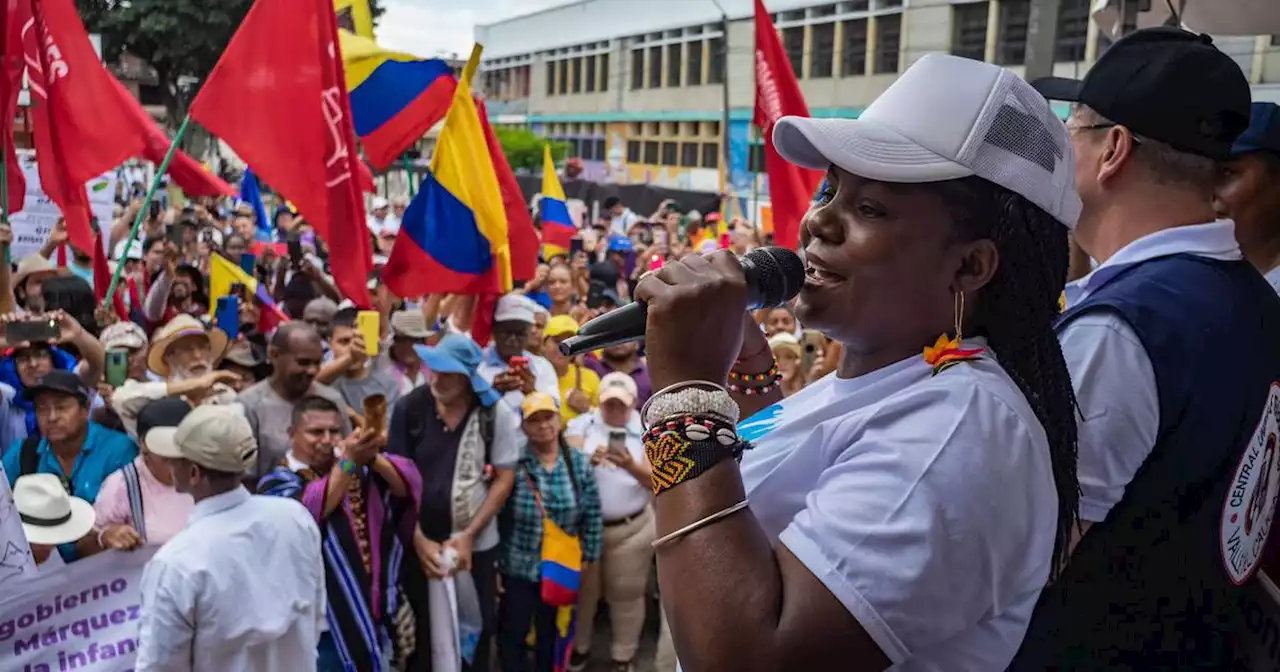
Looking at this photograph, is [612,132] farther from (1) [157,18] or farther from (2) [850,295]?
(2) [850,295]

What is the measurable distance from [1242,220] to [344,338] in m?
4.38

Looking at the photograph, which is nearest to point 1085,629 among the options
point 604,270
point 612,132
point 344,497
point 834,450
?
point 834,450

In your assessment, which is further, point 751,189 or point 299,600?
point 751,189

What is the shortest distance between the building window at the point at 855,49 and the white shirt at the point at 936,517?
34663 mm

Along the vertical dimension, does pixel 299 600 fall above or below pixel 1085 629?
below

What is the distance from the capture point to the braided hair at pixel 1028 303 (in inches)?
51.9

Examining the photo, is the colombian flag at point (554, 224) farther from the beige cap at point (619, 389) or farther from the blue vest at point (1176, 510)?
the blue vest at point (1176, 510)

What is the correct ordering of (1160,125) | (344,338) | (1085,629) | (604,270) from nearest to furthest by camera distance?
(1085,629), (1160,125), (344,338), (604,270)

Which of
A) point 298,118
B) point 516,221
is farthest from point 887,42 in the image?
point 298,118

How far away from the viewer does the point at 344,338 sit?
18.8ft

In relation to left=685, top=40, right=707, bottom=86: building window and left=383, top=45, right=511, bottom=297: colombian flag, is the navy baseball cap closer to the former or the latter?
left=383, top=45, right=511, bottom=297: colombian flag

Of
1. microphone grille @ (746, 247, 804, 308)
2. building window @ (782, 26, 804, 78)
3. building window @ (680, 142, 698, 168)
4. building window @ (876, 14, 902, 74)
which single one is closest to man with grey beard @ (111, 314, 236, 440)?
microphone grille @ (746, 247, 804, 308)

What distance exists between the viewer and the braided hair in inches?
51.9

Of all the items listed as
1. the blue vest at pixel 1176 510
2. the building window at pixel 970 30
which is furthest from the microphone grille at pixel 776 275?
the building window at pixel 970 30
